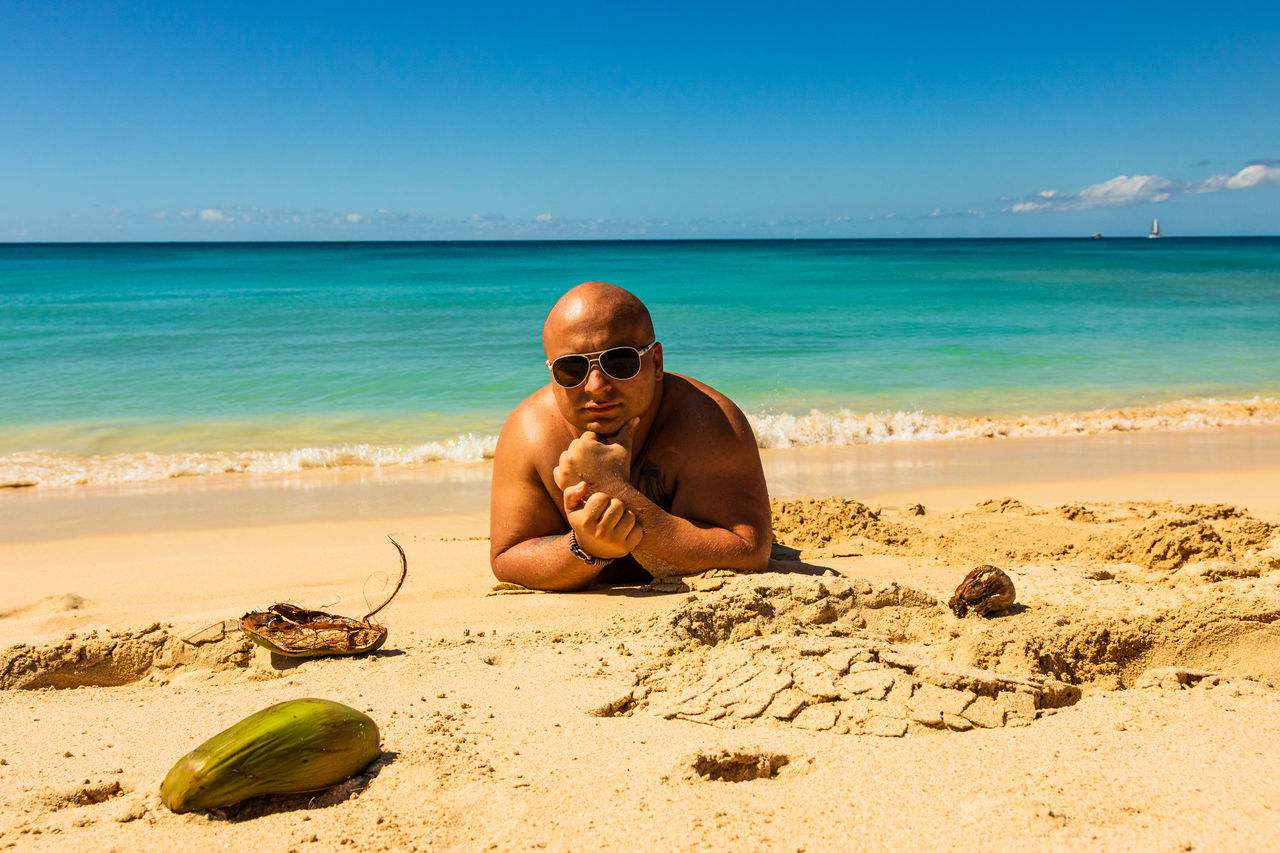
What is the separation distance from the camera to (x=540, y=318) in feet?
68.7

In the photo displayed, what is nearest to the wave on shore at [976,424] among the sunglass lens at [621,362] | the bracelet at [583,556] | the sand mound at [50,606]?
the bracelet at [583,556]

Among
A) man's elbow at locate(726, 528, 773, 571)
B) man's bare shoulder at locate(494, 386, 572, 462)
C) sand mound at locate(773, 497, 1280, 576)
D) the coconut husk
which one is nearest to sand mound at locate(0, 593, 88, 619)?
the coconut husk

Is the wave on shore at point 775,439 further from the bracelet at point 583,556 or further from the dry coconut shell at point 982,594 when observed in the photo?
the dry coconut shell at point 982,594

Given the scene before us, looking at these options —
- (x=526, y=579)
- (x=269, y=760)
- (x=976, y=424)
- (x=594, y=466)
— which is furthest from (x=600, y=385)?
(x=976, y=424)

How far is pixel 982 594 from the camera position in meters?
2.90

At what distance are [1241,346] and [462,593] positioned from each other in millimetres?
15805

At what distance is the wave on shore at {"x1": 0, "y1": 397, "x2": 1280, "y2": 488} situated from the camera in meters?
7.12

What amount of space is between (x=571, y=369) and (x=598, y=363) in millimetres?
98

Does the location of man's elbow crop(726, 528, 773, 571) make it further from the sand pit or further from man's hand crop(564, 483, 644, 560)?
man's hand crop(564, 483, 644, 560)

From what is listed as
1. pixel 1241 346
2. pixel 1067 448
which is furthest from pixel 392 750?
pixel 1241 346

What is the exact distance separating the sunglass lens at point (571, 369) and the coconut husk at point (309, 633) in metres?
0.79

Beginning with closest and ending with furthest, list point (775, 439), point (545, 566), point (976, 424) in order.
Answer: point (545, 566) → point (775, 439) → point (976, 424)

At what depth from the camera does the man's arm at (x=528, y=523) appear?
10.9ft

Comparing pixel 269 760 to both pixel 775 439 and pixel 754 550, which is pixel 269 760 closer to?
pixel 754 550
